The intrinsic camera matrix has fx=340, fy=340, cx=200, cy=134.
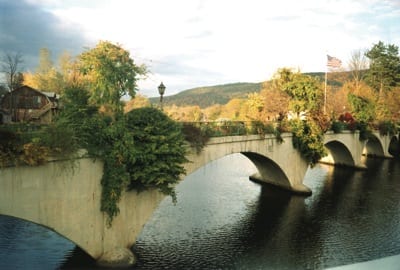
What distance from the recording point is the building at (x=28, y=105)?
894 inches

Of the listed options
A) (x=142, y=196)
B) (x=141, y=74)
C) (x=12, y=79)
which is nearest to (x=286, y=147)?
(x=141, y=74)

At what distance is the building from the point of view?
2270cm

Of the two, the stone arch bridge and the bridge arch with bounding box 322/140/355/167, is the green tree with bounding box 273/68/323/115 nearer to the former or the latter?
the stone arch bridge

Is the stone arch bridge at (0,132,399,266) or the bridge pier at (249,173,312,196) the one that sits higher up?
the stone arch bridge at (0,132,399,266)

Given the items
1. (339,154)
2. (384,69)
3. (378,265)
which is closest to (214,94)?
(384,69)

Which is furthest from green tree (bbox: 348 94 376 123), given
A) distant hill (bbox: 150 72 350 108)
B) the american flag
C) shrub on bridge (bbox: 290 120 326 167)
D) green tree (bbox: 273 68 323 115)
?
distant hill (bbox: 150 72 350 108)

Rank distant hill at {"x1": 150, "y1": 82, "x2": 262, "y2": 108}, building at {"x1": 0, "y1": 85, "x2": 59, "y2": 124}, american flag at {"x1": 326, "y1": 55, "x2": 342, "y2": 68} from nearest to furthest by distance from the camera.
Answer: building at {"x1": 0, "y1": 85, "x2": 59, "y2": 124}, american flag at {"x1": 326, "y1": 55, "x2": 342, "y2": 68}, distant hill at {"x1": 150, "y1": 82, "x2": 262, "y2": 108}

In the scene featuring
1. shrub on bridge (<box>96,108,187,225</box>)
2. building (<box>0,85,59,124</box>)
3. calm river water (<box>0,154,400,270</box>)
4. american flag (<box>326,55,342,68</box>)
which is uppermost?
american flag (<box>326,55,342,68</box>)

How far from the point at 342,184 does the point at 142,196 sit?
22355 mm

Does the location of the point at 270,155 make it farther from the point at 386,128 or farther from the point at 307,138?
the point at 386,128

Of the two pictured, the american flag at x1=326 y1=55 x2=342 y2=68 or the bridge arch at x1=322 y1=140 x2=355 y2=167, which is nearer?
the american flag at x1=326 y1=55 x2=342 y2=68

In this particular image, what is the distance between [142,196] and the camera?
1341 centimetres

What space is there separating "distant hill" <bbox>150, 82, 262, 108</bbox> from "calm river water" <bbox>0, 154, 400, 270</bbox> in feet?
312

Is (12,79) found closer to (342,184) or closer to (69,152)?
(69,152)
